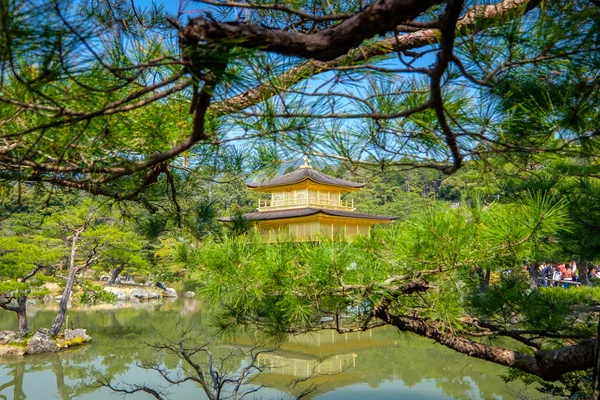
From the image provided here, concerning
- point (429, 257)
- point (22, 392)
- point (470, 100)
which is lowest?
point (22, 392)

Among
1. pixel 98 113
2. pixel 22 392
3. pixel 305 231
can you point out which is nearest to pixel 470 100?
pixel 98 113

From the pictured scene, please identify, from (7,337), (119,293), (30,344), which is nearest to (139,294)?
(119,293)

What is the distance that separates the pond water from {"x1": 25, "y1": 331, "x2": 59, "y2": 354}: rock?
11cm

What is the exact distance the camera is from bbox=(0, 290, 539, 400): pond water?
466 centimetres

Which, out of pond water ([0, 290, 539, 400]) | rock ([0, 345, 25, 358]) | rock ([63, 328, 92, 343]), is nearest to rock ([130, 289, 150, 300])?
pond water ([0, 290, 539, 400])

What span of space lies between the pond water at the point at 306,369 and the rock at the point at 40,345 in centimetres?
11

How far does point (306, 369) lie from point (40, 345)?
10.8 feet

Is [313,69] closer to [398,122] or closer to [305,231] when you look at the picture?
[398,122]

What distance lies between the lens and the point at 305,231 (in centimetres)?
882

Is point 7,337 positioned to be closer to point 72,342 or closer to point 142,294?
point 72,342

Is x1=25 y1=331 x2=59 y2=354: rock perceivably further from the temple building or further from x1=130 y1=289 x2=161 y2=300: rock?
x1=130 y1=289 x2=161 y2=300: rock

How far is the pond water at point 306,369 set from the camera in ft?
15.3

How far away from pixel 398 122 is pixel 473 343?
95 centimetres

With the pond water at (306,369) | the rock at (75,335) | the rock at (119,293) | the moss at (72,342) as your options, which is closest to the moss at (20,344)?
the pond water at (306,369)
